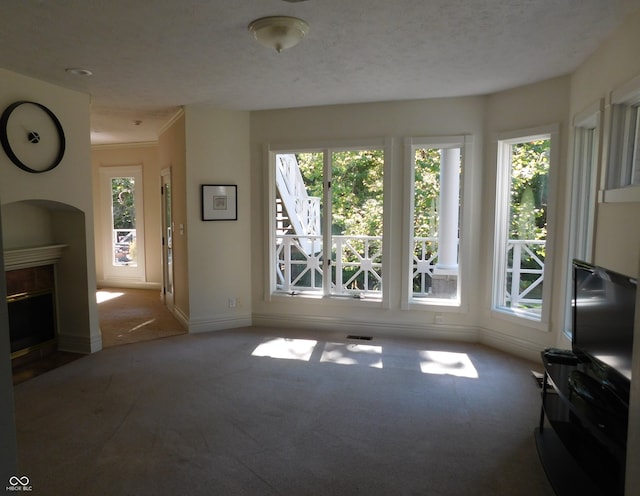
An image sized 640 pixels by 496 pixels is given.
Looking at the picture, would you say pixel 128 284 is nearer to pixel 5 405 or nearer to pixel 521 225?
pixel 521 225

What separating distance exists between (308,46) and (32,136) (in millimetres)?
2517

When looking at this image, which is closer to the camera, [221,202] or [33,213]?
[33,213]

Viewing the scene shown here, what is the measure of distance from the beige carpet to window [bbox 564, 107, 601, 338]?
414cm

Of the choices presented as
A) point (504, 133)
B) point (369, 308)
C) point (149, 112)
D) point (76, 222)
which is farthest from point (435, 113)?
point (76, 222)

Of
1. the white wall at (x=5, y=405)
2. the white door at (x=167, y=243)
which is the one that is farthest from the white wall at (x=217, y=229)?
the white wall at (x=5, y=405)

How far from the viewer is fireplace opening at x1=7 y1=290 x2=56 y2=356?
3848 millimetres

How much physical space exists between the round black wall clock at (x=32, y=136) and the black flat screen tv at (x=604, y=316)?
170 inches

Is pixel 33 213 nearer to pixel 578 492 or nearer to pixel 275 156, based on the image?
pixel 275 156

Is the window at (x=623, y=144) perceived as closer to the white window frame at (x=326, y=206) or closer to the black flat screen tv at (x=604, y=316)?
the black flat screen tv at (x=604, y=316)

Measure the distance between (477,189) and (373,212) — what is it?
3.78 ft

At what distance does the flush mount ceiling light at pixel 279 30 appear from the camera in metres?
2.53

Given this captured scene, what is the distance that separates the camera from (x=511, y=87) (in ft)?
13.1

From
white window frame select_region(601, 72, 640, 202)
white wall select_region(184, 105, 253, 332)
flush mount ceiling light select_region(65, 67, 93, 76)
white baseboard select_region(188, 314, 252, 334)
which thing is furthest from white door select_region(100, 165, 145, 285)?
white window frame select_region(601, 72, 640, 202)

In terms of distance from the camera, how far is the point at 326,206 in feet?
16.0
